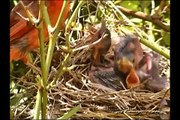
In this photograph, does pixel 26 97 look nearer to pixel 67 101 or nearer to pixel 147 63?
pixel 67 101

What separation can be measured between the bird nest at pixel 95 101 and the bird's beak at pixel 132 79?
0.28 ft

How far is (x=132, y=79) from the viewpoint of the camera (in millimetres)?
2246

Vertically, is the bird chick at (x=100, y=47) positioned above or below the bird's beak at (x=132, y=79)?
above

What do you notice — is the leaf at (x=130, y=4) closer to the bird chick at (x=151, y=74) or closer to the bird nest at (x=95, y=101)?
the bird chick at (x=151, y=74)

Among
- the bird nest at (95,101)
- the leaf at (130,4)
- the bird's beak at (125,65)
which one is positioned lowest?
the bird nest at (95,101)

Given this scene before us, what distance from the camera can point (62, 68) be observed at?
1206 mm

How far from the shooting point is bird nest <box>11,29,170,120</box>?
6.12 ft

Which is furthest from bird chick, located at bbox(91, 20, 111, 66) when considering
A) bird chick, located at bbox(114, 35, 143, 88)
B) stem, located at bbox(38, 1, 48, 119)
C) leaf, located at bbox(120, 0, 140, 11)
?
stem, located at bbox(38, 1, 48, 119)

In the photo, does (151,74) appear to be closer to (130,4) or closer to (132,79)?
(132,79)

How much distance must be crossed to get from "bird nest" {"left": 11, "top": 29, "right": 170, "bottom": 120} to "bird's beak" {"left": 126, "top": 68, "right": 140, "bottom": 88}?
8 centimetres

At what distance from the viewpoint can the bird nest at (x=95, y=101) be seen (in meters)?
1.86

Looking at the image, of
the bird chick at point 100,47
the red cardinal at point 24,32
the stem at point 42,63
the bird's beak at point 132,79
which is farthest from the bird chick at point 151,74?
the stem at point 42,63
